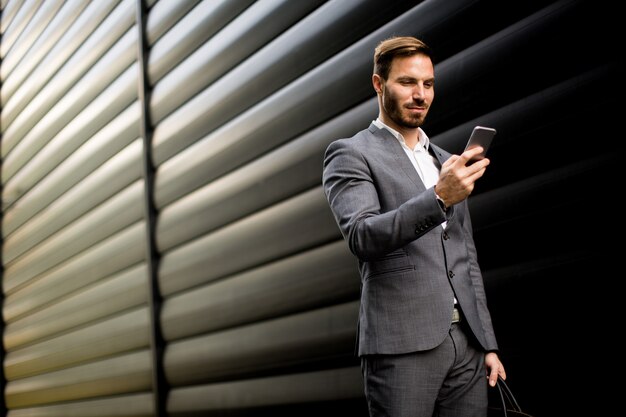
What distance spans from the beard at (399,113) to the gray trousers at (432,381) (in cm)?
58

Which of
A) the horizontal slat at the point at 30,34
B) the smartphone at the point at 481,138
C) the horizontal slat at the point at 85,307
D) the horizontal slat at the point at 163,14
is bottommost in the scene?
the horizontal slat at the point at 85,307

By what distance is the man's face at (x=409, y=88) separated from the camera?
6.65 ft

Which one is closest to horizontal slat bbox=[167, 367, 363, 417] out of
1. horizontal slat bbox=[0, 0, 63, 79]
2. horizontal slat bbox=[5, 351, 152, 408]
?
horizontal slat bbox=[5, 351, 152, 408]

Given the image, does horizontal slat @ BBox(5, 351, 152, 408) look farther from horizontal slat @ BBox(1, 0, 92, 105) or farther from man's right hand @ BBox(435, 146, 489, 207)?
man's right hand @ BBox(435, 146, 489, 207)

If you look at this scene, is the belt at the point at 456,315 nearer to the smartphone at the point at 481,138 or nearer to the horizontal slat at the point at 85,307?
the smartphone at the point at 481,138

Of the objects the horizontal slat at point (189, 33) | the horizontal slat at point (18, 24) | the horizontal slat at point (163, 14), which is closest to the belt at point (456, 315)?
the horizontal slat at point (189, 33)

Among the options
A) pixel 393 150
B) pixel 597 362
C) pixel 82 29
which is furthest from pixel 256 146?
pixel 82 29

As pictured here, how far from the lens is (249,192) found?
4.04m

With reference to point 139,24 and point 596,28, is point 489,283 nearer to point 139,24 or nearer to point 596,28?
point 596,28

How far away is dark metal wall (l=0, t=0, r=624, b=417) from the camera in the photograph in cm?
233

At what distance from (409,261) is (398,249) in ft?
0.15

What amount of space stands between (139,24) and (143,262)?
1708 mm

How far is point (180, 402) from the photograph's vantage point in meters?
4.54

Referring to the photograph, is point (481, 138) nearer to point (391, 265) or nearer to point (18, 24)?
point (391, 265)
